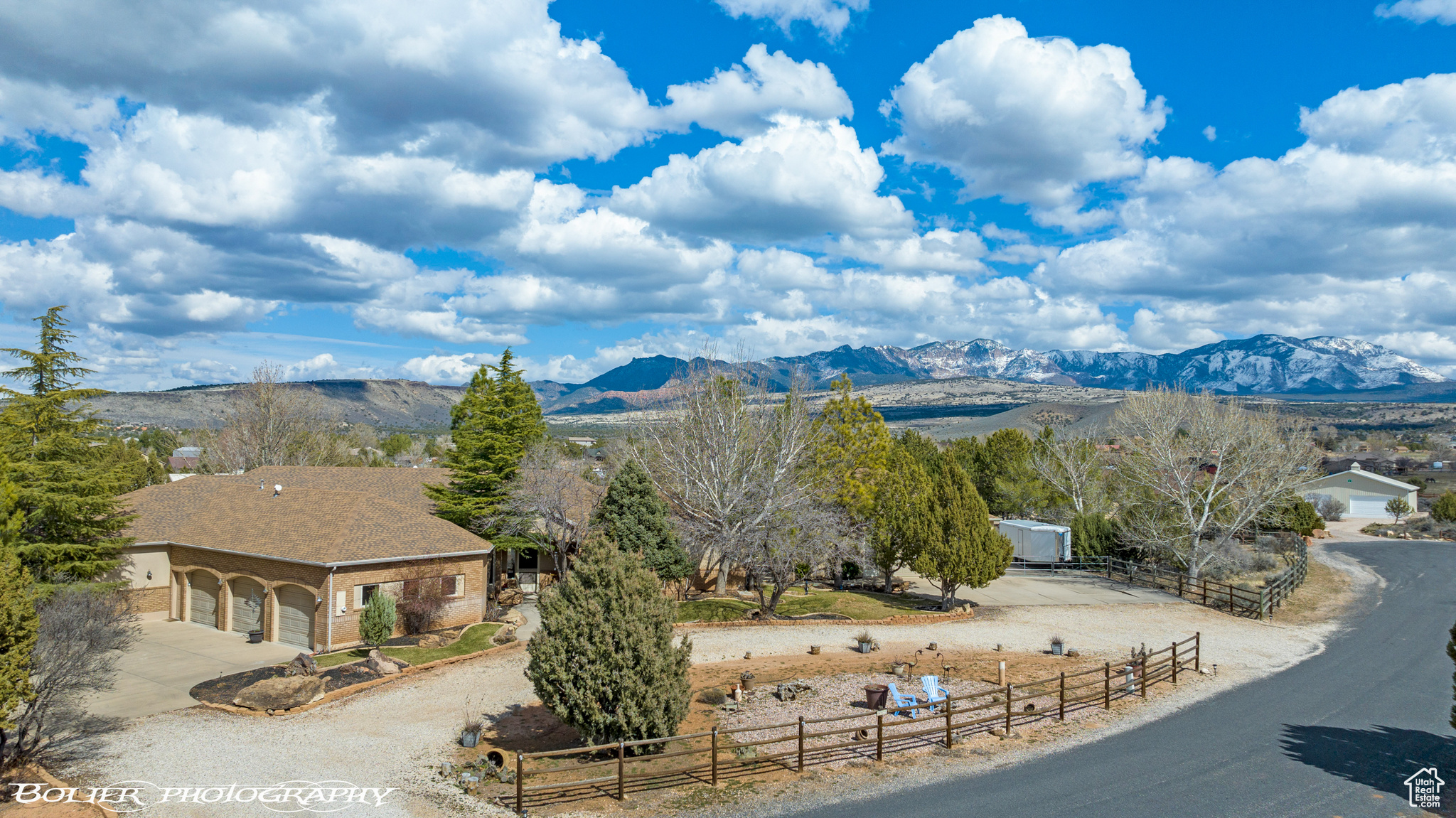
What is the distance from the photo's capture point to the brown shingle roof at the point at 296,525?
984 inches

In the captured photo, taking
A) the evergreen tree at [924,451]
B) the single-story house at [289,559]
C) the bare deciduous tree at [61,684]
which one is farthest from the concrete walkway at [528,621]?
the evergreen tree at [924,451]

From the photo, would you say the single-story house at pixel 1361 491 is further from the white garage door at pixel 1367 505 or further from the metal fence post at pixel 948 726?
the metal fence post at pixel 948 726

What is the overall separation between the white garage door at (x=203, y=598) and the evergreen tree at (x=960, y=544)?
26936 millimetres

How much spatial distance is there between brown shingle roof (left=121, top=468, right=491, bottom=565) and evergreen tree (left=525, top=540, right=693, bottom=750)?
13.2 meters

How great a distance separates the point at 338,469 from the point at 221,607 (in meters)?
14.5

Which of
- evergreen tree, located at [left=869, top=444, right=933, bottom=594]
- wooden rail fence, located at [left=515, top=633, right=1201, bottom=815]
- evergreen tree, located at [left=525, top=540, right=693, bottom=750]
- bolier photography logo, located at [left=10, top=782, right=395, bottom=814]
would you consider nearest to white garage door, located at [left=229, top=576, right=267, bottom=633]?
Result: bolier photography logo, located at [left=10, top=782, right=395, bottom=814]

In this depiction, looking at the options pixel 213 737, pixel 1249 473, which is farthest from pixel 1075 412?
pixel 213 737

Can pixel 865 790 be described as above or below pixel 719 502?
below

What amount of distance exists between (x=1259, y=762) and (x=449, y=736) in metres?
16.2

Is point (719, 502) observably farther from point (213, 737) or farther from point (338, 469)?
point (338, 469)

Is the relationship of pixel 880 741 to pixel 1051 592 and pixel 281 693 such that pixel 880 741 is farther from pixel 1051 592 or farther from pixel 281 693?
pixel 1051 592

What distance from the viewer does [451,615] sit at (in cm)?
2709

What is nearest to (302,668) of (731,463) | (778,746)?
(778,746)

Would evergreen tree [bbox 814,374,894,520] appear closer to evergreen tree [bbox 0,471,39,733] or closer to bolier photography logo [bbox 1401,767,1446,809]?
bolier photography logo [bbox 1401,767,1446,809]
